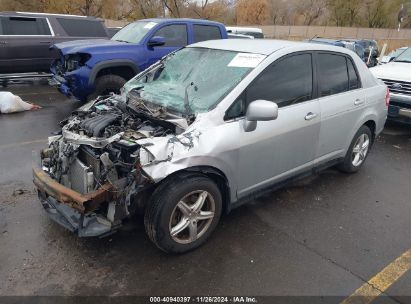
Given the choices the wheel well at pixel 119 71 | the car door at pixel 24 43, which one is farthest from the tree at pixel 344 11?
the wheel well at pixel 119 71

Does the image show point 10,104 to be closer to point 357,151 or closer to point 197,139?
point 197,139

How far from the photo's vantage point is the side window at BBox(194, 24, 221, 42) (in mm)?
8148

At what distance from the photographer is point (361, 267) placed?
10.2ft

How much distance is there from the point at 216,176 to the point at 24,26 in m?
9.04

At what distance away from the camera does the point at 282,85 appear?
3.64 meters

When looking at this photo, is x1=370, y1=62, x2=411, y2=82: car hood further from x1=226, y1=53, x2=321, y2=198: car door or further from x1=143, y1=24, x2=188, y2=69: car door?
x1=143, y1=24, x2=188, y2=69: car door

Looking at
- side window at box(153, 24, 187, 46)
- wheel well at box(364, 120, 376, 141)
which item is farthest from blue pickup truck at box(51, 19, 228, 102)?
wheel well at box(364, 120, 376, 141)

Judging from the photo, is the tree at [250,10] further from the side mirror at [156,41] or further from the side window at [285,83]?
the side window at [285,83]

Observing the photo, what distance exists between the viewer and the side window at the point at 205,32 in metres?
8.15

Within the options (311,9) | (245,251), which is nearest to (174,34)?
(245,251)

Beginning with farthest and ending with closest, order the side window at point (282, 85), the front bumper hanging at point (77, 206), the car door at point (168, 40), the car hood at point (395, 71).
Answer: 1. the car door at point (168, 40)
2. the car hood at point (395, 71)
3. the side window at point (282, 85)
4. the front bumper hanging at point (77, 206)

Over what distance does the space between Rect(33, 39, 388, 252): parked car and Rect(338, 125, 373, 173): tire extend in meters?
0.44

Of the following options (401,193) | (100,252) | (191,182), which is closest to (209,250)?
(191,182)

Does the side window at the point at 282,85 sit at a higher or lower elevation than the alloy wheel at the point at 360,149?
higher
